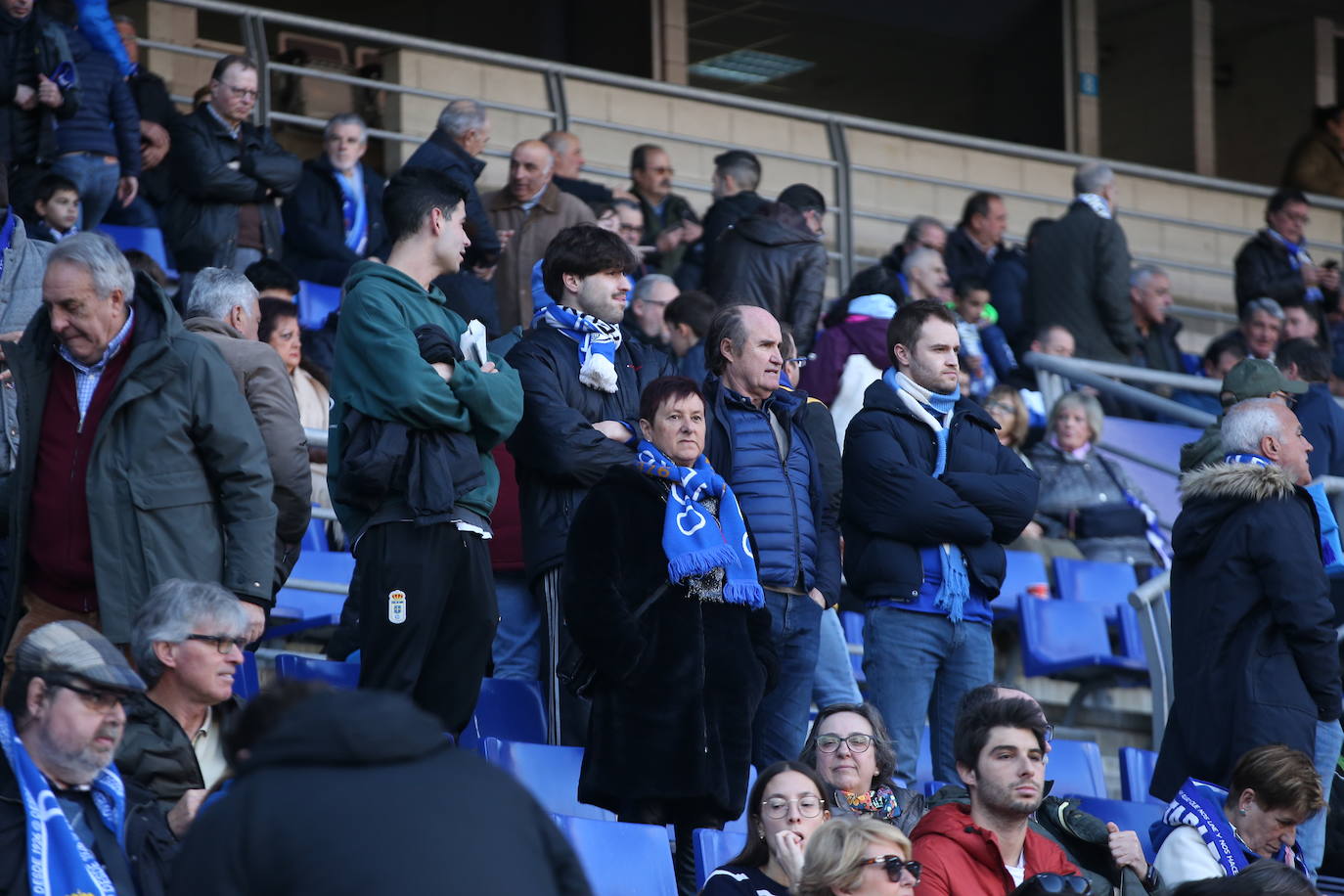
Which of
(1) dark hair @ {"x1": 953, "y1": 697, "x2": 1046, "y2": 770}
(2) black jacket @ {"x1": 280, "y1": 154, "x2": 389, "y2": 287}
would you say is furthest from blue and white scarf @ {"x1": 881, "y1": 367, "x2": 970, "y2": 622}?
(2) black jacket @ {"x1": 280, "y1": 154, "x2": 389, "y2": 287}

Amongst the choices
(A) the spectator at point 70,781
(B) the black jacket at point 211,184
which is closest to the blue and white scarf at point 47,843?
(A) the spectator at point 70,781

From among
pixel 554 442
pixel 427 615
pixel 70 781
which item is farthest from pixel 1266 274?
pixel 70 781

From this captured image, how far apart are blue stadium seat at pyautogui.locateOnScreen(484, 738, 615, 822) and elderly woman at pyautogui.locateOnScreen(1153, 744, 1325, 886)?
61.5 inches

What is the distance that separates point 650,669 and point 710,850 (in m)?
0.50

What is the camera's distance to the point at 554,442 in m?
6.40

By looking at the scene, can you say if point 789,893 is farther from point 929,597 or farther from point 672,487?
point 929,597

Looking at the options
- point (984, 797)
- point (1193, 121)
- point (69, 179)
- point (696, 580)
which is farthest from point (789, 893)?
point (1193, 121)

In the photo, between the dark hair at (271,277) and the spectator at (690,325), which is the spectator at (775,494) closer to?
the spectator at (690,325)

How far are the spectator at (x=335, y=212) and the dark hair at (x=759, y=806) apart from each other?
17.8 feet

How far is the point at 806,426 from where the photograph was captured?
7.17 metres

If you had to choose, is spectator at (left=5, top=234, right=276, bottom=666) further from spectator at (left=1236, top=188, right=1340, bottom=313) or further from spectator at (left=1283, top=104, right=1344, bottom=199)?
spectator at (left=1283, top=104, right=1344, bottom=199)

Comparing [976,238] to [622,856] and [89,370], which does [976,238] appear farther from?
[89,370]

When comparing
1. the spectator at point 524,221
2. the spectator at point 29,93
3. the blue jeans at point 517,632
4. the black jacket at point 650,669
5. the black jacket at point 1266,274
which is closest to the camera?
the black jacket at point 650,669

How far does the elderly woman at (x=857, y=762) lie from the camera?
5.79 m
